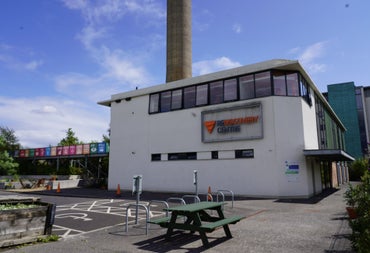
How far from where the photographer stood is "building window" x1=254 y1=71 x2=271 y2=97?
17.5 meters

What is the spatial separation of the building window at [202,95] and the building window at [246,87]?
A: 2629mm

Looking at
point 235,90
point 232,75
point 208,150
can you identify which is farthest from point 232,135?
point 232,75

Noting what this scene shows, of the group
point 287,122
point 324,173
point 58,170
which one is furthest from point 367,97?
point 58,170

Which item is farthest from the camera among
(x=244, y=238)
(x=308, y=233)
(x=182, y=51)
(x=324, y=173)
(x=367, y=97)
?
(x=367, y=97)

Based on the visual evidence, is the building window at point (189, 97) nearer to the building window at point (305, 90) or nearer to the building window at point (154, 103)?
the building window at point (154, 103)

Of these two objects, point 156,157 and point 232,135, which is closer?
point 232,135

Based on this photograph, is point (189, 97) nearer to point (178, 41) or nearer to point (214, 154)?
point (214, 154)

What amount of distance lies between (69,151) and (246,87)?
22855 mm

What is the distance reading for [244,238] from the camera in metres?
6.91

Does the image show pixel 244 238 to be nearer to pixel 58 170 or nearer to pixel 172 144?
pixel 172 144

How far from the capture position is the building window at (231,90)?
1866 centimetres

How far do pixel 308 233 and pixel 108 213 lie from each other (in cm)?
743

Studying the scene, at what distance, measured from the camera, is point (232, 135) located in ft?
59.7

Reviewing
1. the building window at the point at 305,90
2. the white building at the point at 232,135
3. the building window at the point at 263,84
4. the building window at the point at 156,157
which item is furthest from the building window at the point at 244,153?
the building window at the point at 156,157
